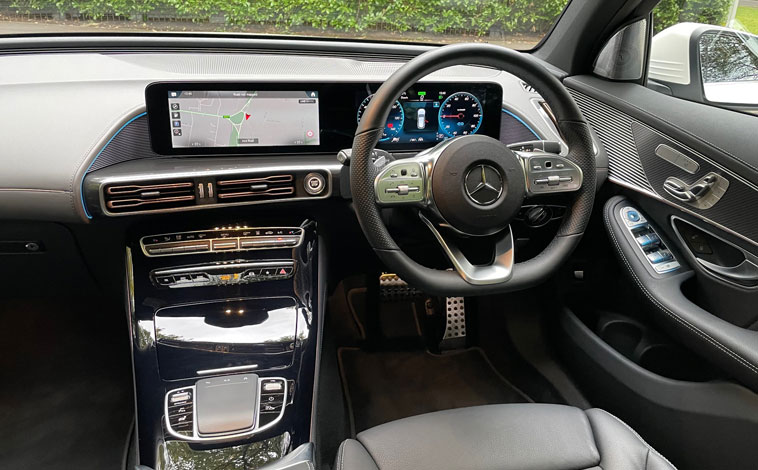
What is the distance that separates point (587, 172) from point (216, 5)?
4.07ft

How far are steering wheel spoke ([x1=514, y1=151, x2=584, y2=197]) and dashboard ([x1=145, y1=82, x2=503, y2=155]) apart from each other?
15.7 inches

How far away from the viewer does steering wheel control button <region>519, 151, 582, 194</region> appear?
4.11 ft

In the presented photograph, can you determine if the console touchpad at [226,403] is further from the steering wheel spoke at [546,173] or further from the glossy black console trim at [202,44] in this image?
the glossy black console trim at [202,44]

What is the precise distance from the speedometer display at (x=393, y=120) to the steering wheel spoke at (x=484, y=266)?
451mm

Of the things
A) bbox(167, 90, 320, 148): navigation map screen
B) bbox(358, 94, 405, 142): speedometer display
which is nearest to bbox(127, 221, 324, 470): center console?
bbox(167, 90, 320, 148): navigation map screen

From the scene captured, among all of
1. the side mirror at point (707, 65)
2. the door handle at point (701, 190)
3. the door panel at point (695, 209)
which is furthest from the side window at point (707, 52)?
the door handle at point (701, 190)

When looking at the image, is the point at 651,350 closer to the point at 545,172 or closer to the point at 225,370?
the point at 545,172

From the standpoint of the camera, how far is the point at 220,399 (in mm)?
1349

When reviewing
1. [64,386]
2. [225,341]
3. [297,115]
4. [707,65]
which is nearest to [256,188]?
[297,115]

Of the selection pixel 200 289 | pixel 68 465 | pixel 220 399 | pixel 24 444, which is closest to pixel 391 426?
pixel 220 399

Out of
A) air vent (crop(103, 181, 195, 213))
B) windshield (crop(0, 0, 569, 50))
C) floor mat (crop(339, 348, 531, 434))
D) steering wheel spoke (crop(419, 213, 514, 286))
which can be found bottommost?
floor mat (crop(339, 348, 531, 434))

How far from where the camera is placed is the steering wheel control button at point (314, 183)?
151 cm

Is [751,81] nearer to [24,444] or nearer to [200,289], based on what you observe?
[200,289]

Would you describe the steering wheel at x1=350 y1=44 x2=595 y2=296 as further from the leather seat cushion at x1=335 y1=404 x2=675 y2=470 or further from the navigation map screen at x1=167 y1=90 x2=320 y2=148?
the navigation map screen at x1=167 y1=90 x2=320 y2=148
